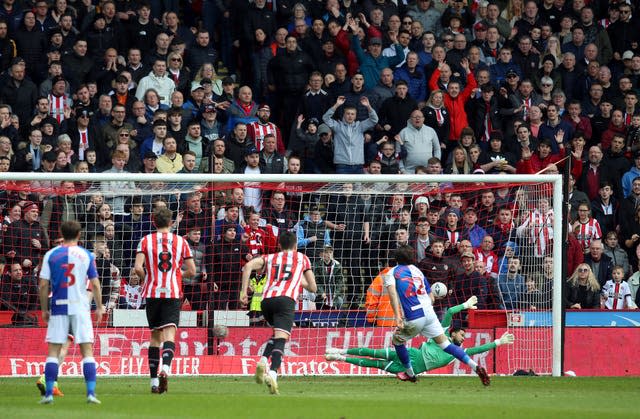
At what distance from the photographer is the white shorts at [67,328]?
40.3 feet

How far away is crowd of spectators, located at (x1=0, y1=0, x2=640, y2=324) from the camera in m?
18.5

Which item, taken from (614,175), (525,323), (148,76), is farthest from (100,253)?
(614,175)

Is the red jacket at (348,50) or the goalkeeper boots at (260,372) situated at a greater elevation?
the red jacket at (348,50)

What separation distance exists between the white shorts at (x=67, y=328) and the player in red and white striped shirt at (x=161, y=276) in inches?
63.1

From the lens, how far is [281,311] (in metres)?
13.9

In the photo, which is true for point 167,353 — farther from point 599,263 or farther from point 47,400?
point 599,263

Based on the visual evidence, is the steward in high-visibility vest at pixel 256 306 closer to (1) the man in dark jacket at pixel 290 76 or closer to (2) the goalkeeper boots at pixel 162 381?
(2) the goalkeeper boots at pixel 162 381

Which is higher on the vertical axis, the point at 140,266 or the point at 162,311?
the point at 140,266

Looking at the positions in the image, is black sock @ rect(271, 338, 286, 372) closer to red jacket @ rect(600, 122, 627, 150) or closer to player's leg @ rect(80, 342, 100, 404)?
player's leg @ rect(80, 342, 100, 404)

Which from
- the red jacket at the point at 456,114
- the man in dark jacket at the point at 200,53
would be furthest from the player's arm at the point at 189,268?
the red jacket at the point at 456,114

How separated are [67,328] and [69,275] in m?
0.53

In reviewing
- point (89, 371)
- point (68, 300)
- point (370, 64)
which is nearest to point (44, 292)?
point (68, 300)

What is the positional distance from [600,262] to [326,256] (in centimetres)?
486

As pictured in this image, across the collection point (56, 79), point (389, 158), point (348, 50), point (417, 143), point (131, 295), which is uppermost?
point (348, 50)
